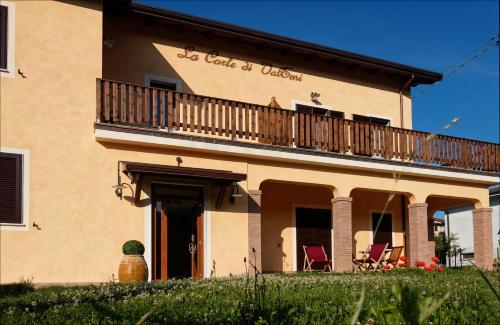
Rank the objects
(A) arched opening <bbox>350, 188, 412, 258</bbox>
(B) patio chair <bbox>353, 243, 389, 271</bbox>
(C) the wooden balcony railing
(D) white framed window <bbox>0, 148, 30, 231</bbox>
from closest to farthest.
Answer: (D) white framed window <bbox>0, 148, 30, 231</bbox>, (C) the wooden balcony railing, (B) patio chair <bbox>353, 243, 389, 271</bbox>, (A) arched opening <bbox>350, 188, 412, 258</bbox>

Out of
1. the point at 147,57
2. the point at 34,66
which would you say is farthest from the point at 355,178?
the point at 34,66

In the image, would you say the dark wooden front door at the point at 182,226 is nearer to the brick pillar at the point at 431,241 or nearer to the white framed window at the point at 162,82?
the white framed window at the point at 162,82

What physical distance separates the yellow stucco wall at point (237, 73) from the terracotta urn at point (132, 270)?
203 inches

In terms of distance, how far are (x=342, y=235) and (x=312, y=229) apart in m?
2.24

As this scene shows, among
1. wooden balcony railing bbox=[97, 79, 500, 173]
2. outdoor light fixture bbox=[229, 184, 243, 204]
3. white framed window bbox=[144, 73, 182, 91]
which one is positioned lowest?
outdoor light fixture bbox=[229, 184, 243, 204]

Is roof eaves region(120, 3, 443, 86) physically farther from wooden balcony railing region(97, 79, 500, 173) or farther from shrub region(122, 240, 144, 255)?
shrub region(122, 240, 144, 255)

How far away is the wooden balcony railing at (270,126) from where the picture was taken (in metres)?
13.0

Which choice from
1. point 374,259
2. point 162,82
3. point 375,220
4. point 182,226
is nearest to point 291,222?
point 374,259

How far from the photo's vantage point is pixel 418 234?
1769 centimetres

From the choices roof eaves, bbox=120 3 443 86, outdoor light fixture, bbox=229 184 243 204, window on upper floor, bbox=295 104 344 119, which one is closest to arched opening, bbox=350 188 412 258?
window on upper floor, bbox=295 104 344 119

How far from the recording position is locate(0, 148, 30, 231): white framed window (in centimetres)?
1171

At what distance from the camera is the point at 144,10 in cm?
1503

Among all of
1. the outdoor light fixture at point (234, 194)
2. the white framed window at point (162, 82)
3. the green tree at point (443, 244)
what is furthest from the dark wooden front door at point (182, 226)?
the green tree at point (443, 244)

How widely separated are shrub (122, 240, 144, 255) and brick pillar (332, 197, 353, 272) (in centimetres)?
595
